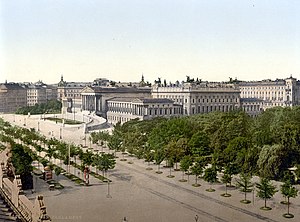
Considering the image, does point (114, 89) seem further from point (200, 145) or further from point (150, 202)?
point (150, 202)

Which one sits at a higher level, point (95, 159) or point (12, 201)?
point (12, 201)

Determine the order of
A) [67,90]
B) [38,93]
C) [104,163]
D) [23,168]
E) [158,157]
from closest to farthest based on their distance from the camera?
[23,168] < [104,163] < [158,157] < [67,90] < [38,93]

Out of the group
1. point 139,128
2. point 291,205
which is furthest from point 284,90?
point 291,205

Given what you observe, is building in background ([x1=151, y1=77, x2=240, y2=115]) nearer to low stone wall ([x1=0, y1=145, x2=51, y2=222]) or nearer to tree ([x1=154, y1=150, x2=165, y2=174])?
tree ([x1=154, y1=150, x2=165, y2=174])

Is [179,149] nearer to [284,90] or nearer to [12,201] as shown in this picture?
[12,201]

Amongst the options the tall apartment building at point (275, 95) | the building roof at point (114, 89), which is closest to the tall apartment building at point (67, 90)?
the building roof at point (114, 89)

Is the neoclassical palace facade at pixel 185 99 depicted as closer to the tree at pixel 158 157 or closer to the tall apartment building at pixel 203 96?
the tall apartment building at pixel 203 96

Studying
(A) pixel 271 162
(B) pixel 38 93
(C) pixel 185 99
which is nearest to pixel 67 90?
(B) pixel 38 93
